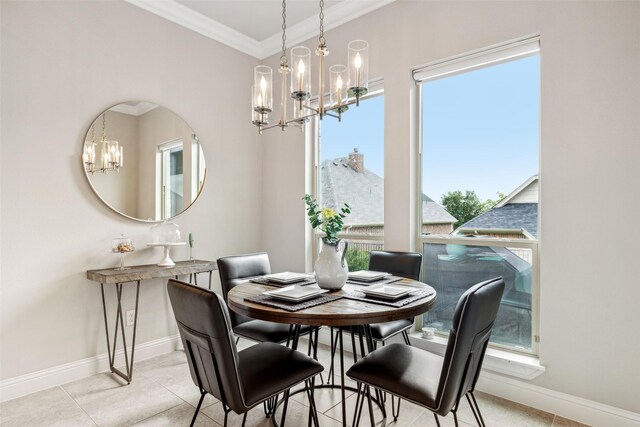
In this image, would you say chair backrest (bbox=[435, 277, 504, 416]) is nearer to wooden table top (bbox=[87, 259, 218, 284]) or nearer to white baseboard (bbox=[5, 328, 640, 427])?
white baseboard (bbox=[5, 328, 640, 427])

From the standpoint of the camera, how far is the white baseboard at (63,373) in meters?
2.38

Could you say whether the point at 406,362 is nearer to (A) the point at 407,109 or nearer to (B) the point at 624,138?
(B) the point at 624,138

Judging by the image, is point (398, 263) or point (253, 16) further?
point (253, 16)

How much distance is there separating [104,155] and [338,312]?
7.68 feet

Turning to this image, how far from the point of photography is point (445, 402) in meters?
1.40

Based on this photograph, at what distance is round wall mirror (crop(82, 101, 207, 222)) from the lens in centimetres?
280

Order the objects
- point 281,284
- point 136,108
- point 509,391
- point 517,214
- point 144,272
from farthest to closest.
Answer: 1. point 136,108
2. point 144,272
3. point 517,214
4. point 509,391
5. point 281,284

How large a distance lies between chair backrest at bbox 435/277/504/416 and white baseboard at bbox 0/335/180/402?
254 centimetres

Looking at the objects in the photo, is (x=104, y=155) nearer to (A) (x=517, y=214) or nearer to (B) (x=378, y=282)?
(B) (x=378, y=282)

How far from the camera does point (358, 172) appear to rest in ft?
10.9

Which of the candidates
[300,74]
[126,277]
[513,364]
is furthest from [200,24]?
[513,364]

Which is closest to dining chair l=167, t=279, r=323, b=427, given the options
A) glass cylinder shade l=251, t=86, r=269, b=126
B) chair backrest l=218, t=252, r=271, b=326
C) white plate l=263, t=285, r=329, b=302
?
white plate l=263, t=285, r=329, b=302

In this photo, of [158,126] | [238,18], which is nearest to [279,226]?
[158,126]

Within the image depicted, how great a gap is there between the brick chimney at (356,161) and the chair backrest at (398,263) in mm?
913
